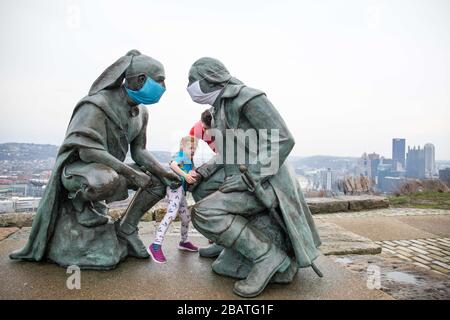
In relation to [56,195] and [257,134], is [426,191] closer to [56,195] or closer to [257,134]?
[257,134]

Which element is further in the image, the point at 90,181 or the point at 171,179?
the point at 171,179

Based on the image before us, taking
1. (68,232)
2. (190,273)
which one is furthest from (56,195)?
(190,273)

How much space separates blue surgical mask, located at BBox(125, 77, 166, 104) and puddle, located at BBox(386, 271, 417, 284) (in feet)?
8.65

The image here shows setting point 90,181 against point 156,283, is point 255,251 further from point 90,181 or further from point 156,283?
point 90,181

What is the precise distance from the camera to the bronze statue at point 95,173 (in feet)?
8.96

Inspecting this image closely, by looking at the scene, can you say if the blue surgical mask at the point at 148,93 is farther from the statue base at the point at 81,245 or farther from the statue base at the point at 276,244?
the statue base at the point at 276,244

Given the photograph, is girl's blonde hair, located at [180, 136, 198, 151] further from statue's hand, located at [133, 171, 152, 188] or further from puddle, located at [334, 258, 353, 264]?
puddle, located at [334, 258, 353, 264]

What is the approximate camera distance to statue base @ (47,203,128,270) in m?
2.81

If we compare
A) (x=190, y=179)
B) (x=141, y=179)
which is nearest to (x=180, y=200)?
(x=190, y=179)

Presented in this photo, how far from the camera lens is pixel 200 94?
2.70 meters

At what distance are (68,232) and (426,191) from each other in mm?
9598

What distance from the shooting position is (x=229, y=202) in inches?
102

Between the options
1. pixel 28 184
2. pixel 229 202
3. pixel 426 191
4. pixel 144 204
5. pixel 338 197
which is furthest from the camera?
pixel 426 191

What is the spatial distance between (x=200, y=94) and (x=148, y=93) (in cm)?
43
